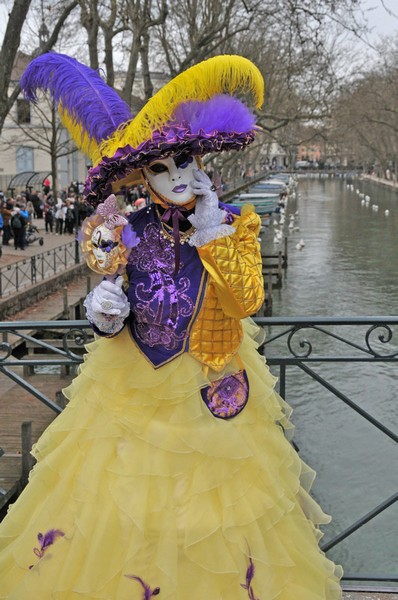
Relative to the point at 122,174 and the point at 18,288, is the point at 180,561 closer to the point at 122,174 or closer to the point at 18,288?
the point at 122,174

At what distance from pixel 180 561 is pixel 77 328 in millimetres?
1192

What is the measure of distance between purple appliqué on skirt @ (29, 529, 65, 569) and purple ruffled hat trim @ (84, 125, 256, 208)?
1.32 meters

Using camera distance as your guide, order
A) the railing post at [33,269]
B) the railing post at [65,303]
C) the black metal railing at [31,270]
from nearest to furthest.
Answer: the railing post at [65,303] < the black metal railing at [31,270] < the railing post at [33,269]

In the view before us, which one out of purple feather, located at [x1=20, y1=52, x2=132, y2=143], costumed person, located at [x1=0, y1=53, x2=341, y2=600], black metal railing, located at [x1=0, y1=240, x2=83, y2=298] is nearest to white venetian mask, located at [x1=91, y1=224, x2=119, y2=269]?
costumed person, located at [x1=0, y1=53, x2=341, y2=600]

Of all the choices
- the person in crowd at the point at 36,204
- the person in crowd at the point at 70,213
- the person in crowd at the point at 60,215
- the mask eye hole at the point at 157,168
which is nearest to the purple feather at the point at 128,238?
the mask eye hole at the point at 157,168

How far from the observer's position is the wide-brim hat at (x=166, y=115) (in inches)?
91.9

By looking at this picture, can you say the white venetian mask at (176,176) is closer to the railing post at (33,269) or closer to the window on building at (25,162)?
the railing post at (33,269)

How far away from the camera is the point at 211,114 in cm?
237

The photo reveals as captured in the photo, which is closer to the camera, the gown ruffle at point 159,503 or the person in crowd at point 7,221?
the gown ruffle at point 159,503

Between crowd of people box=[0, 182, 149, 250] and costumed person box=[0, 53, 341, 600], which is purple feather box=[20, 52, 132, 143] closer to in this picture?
costumed person box=[0, 53, 341, 600]

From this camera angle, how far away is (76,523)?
2354mm

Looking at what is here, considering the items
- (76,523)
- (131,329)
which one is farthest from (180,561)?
(131,329)

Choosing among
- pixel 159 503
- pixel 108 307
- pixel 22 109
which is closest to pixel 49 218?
pixel 22 109

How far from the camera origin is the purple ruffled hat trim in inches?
92.7
